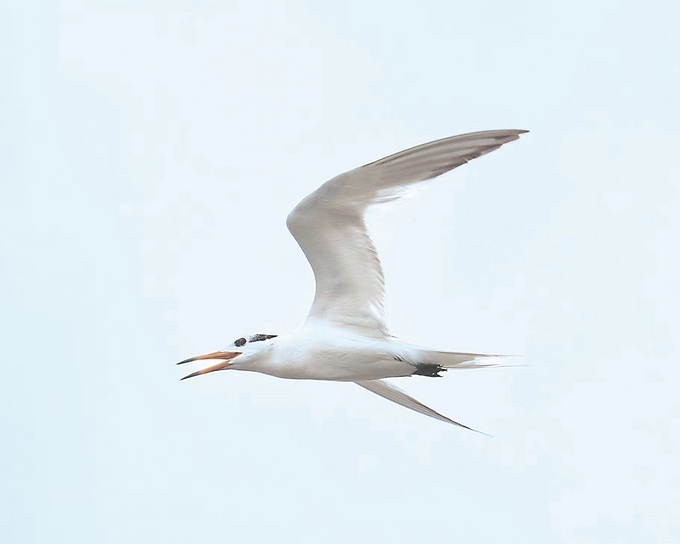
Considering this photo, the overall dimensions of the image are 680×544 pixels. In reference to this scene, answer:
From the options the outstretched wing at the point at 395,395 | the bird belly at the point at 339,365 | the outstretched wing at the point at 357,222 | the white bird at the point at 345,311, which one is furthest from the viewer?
the outstretched wing at the point at 395,395

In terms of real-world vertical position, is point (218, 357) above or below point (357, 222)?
below

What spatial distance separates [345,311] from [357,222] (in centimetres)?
88

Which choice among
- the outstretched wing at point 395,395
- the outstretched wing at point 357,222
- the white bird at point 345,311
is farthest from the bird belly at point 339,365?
the outstretched wing at point 395,395

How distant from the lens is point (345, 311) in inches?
417

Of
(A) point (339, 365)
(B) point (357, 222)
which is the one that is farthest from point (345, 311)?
(B) point (357, 222)

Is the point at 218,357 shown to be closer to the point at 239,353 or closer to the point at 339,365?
the point at 239,353

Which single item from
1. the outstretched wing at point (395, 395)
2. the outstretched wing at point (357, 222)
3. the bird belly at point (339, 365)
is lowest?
the outstretched wing at point (395, 395)

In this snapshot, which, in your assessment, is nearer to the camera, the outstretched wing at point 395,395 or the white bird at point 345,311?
the white bird at point 345,311

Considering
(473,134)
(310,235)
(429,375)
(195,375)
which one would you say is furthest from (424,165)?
(195,375)

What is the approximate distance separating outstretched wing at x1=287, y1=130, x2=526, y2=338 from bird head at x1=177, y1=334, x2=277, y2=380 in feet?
1.55

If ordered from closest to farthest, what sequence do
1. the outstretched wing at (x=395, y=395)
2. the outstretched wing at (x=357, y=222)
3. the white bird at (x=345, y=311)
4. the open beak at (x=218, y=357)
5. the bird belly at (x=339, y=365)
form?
the outstretched wing at (x=357, y=222)
the white bird at (x=345, y=311)
the bird belly at (x=339, y=365)
the open beak at (x=218, y=357)
the outstretched wing at (x=395, y=395)

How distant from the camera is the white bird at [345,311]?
989 centimetres

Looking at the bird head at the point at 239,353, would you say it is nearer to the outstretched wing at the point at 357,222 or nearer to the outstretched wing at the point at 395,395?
the outstretched wing at the point at 357,222

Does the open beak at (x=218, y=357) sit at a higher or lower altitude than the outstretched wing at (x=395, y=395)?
higher
